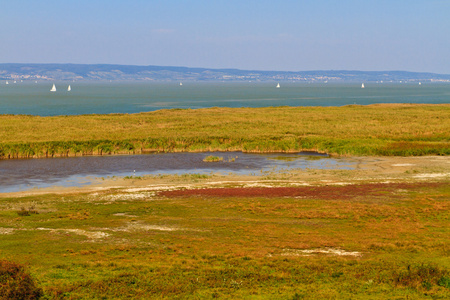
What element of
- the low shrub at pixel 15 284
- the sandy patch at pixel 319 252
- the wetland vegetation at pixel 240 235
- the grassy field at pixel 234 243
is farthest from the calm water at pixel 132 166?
the low shrub at pixel 15 284

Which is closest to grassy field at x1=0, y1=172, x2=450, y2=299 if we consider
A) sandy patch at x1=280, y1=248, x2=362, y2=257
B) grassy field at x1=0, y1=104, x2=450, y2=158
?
sandy patch at x1=280, y1=248, x2=362, y2=257

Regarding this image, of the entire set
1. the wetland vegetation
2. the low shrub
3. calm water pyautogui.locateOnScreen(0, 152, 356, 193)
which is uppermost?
the low shrub

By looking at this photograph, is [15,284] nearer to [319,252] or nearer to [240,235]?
[240,235]

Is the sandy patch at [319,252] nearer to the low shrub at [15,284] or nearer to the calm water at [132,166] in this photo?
the low shrub at [15,284]

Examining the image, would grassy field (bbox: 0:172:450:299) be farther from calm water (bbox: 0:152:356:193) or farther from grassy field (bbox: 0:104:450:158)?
grassy field (bbox: 0:104:450:158)

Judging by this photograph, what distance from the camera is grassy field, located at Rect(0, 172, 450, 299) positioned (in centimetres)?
2172

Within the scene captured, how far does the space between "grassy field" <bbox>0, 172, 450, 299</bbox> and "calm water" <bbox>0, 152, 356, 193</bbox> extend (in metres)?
10.1

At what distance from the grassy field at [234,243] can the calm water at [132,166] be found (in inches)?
398

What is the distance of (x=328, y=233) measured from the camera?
30781 millimetres

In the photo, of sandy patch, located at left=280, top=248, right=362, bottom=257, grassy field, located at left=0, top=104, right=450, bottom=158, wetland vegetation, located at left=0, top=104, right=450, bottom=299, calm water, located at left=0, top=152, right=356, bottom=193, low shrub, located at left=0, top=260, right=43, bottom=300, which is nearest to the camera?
low shrub, located at left=0, top=260, right=43, bottom=300

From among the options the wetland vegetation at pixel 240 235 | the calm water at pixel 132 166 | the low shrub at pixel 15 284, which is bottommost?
the calm water at pixel 132 166

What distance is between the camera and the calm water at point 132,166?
51.2 m

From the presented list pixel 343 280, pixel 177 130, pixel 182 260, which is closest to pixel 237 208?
pixel 182 260

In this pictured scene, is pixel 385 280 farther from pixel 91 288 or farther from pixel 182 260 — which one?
pixel 91 288
